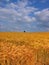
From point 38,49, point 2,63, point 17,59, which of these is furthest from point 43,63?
point 2,63

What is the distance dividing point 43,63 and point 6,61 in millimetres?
3652

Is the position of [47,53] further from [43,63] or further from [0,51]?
[0,51]

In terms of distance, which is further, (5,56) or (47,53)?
(47,53)

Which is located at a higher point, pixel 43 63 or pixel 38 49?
pixel 38 49

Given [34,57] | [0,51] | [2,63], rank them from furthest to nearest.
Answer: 1. [34,57]
2. [0,51]
3. [2,63]

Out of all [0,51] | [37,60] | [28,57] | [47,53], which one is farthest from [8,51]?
[47,53]

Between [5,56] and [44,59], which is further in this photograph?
[44,59]

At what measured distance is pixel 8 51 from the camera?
593 inches

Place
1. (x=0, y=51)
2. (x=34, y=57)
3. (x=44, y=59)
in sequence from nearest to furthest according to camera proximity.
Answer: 1. (x=0, y=51)
2. (x=34, y=57)
3. (x=44, y=59)

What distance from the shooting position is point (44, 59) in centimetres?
1708

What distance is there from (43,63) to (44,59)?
2.15ft

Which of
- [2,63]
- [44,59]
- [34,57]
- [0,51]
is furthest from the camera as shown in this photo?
[44,59]

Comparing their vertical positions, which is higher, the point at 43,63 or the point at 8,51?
the point at 8,51

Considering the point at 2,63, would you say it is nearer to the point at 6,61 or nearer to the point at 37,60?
the point at 6,61
